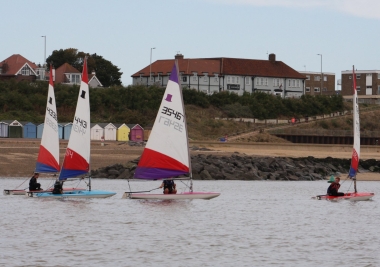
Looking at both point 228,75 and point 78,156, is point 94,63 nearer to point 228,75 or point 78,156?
point 228,75

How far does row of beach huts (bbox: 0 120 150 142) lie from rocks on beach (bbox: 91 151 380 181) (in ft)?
71.8

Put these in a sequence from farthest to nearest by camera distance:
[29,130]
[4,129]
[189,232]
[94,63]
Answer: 1. [94,63]
2. [29,130]
3. [4,129]
4. [189,232]

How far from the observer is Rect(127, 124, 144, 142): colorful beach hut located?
3438 inches

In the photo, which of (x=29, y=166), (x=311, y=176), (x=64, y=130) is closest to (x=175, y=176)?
(x=29, y=166)

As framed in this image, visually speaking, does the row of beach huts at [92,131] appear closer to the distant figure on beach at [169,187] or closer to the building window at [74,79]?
the building window at [74,79]

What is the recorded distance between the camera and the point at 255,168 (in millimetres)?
63281

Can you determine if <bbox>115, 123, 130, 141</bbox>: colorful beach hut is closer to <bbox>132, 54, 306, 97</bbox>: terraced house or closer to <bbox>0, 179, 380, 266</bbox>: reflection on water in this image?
<bbox>132, 54, 306, 97</bbox>: terraced house

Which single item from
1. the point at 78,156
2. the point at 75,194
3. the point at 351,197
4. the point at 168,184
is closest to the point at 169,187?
the point at 168,184

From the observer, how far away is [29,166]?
57.3m

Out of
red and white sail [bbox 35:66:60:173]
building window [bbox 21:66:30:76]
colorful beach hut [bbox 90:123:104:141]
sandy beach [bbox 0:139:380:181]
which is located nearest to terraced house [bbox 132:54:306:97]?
building window [bbox 21:66:30:76]

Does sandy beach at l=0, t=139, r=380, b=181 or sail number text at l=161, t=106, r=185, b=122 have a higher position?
sail number text at l=161, t=106, r=185, b=122

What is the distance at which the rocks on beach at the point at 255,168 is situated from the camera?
58.7 m

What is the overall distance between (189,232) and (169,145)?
741cm

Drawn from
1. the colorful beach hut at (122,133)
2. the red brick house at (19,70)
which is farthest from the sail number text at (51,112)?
the red brick house at (19,70)
